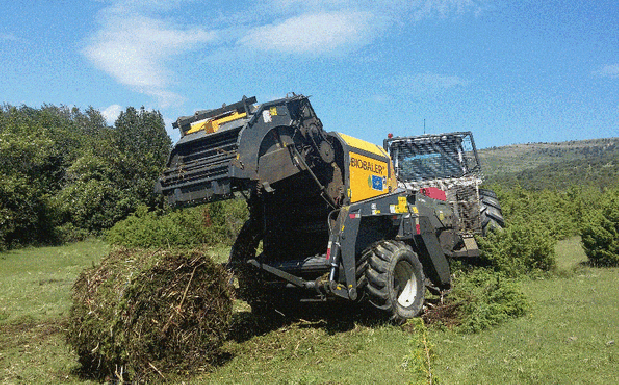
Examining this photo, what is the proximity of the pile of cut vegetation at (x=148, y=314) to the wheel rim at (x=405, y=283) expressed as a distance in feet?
10.5

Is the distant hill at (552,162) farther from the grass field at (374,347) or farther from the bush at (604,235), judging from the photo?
the grass field at (374,347)

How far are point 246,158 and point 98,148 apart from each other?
101ft

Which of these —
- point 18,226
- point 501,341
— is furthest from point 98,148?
point 501,341

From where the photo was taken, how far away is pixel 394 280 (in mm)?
8656

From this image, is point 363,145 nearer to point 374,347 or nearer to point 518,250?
point 374,347

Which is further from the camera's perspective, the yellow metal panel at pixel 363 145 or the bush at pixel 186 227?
the bush at pixel 186 227

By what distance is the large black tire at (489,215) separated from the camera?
12.5 m

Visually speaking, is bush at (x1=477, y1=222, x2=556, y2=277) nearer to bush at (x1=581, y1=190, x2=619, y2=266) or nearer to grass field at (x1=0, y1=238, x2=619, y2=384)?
grass field at (x1=0, y1=238, x2=619, y2=384)

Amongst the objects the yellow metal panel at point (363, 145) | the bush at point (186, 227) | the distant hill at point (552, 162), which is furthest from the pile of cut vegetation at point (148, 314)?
the distant hill at point (552, 162)

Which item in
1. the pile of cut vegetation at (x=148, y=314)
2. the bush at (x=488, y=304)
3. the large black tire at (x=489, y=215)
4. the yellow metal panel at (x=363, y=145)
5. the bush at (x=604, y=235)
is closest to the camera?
the pile of cut vegetation at (x=148, y=314)

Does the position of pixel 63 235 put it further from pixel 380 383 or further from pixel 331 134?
pixel 380 383

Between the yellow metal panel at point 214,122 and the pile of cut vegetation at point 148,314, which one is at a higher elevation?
the yellow metal panel at point 214,122

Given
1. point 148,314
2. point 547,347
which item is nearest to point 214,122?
point 148,314

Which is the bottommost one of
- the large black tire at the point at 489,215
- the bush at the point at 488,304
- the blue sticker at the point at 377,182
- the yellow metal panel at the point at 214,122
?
the bush at the point at 488,304
